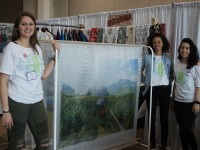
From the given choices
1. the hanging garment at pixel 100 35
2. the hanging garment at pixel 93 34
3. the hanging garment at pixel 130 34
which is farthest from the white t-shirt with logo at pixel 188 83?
the hanging garment at pixel 93 34

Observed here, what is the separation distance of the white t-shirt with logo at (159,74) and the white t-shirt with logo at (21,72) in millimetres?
1544

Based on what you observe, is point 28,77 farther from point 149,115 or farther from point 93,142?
point 149,115

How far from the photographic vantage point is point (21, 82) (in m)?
1.99

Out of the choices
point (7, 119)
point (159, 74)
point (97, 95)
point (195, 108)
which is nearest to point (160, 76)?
point (159, 74)

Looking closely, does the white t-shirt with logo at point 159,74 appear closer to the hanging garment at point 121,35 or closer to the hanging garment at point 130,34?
the hanging garment at point 130,34

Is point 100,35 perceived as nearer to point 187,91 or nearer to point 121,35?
point 121,35

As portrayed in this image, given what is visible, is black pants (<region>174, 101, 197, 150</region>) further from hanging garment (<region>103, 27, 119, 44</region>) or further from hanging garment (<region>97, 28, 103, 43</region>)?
hanging garment (<region>97, 28, 103, 43</region>)

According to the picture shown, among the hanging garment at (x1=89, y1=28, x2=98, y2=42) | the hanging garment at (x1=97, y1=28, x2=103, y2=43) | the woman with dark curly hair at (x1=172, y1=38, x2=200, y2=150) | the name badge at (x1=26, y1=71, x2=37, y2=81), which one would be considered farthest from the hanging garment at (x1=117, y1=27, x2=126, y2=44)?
the name badge at (x1=26, y1=71, x2=37, y2=81)

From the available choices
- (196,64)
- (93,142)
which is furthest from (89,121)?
(196,64)

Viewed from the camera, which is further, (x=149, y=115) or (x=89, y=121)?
(x=149, y=115)

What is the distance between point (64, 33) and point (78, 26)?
0.38 m

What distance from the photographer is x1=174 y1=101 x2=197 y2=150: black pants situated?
2.91m

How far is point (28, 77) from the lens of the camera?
79.5 inches

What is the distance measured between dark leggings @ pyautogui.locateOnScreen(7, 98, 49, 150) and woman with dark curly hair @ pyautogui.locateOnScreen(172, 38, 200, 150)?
1.46 metres
